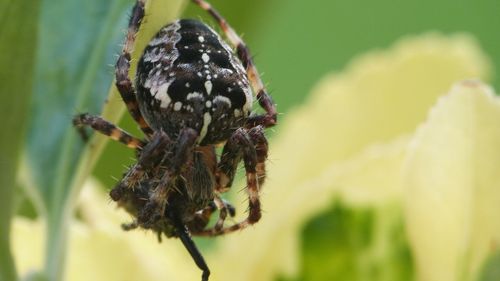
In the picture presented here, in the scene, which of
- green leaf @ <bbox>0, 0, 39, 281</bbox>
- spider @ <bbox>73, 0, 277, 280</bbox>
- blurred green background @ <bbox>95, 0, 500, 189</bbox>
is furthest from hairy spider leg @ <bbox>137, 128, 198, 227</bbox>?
blurred green background @ <bbox>95, 0, 500, 189</bbox>

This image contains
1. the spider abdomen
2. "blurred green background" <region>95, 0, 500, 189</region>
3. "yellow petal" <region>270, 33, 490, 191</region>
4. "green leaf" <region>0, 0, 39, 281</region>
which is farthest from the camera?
"blurred green background" <region>95, 0, 500, 189</region>

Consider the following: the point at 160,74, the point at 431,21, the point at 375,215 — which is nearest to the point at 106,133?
the point at 160,74

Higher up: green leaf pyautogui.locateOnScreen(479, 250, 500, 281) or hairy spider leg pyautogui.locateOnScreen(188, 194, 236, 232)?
green leaf pyautogui.locateOnScreen(479, 250, 500, 281)

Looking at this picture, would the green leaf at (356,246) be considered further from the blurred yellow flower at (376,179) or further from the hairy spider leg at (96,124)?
the hairy spider leg at (96,124)

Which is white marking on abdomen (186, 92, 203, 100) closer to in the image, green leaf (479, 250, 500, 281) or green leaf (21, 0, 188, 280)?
green leaf (21, 0, 188, 280)

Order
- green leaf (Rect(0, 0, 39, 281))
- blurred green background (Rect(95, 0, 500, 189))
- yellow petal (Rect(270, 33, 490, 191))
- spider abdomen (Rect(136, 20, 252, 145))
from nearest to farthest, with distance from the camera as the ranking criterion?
green leaf (Rect(0, 0, 39, 281)) < spider abdomen (Rect(136, 20, 252, 145)) < yellow petal (Rect(270, 33, 490, 191)) < blurred green background (Rect(95, 0, 500, 189))

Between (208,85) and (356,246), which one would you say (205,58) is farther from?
(356,246)
